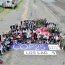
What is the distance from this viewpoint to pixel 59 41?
30.5 metres

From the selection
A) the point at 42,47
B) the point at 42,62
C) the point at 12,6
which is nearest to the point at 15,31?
the point at 42,47

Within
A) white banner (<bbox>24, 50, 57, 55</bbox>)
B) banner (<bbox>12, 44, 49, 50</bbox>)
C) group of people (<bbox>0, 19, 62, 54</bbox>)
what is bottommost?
white banner (<bbox>24, 50, 57, 55</bbox>)

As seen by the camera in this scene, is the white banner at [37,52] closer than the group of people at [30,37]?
Yes

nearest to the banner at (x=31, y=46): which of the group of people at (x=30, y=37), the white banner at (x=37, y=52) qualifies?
the group of people at (x=30, y=37)

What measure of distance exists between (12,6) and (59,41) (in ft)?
125

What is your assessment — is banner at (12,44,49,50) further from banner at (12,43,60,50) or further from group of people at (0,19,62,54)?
group of people at (0,19,62,54)

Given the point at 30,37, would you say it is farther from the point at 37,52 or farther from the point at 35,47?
the point at 37,52

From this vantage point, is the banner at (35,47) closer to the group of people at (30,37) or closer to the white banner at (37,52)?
the group of people at (30,37)

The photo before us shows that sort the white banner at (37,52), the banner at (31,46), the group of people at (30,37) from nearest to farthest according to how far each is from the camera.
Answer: the white banner at (37,52), the banner at (31,46), the group of people at (30,37)

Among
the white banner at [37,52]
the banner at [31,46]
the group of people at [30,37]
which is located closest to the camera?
the white banner at [37,52]

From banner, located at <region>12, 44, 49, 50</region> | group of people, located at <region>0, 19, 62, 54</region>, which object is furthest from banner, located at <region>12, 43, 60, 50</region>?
group of people, located at <region>0, 19, 62, 54</region>

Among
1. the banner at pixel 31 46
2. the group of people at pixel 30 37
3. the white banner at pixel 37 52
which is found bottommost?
the white banner at pixel 37 52

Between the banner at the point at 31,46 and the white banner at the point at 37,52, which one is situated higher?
the banner at the point at 31,46

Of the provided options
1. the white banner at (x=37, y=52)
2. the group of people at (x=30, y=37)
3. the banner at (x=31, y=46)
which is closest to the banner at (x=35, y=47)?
the banner at (x=31, y=46)
